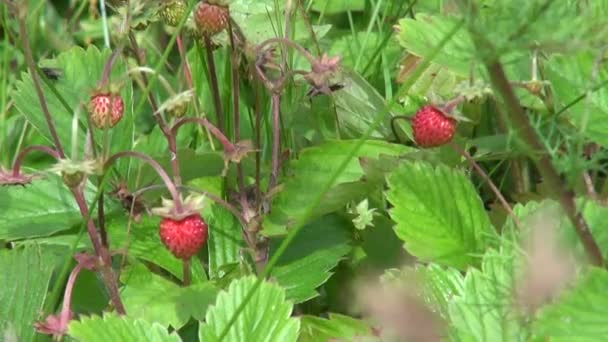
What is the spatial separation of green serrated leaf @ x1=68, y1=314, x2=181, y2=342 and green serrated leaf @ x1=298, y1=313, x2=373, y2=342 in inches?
8.7

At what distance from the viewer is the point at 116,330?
1331 millimetres

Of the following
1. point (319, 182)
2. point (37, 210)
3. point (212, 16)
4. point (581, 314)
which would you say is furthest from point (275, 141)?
point (581, 314)

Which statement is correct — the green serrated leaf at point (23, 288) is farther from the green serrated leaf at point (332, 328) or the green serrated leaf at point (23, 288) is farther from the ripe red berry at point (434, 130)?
the ripe red berry at point (434, 130)

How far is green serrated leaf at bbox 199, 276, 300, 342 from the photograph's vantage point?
1349 millimetres

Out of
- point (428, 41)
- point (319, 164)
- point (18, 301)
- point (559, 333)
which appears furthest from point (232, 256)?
point (559, 333)

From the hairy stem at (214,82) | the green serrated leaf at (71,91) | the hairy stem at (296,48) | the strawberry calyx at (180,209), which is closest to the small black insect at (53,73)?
the green serrated leaf at (71,91)

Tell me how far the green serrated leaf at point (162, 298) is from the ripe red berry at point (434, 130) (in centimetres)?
35

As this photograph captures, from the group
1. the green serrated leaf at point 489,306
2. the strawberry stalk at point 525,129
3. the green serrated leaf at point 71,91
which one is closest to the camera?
the strawberry stalk at point 525,129

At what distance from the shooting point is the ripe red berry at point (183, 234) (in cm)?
136

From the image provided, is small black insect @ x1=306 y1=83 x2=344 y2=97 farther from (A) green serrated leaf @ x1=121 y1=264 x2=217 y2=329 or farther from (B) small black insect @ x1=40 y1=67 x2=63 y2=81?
(B) small black insect @ x1=40 y1=67 x2=63 y2=81

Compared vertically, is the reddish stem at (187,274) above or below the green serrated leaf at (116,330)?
below

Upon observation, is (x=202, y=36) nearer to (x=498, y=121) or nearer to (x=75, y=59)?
(x=75, y=59)

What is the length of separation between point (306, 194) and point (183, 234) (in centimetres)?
31

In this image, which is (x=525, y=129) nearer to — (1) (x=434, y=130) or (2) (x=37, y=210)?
(1) (x=434, y=130)
